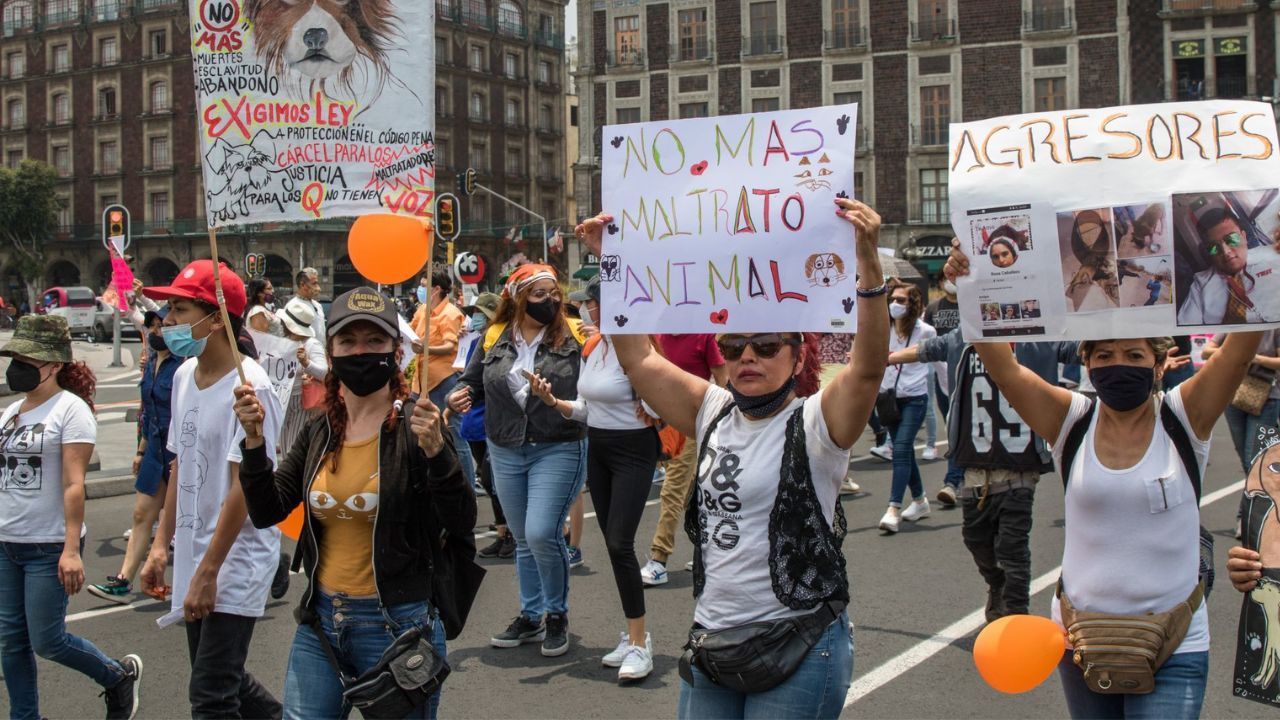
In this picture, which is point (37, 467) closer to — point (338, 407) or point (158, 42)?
point (338, 407)

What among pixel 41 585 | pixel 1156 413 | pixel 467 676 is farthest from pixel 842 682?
pixel 41 585

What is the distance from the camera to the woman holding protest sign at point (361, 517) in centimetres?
346

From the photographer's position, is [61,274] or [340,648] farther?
[61,274]

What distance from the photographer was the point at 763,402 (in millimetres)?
3230

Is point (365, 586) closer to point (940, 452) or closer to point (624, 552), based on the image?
point (624, 552)

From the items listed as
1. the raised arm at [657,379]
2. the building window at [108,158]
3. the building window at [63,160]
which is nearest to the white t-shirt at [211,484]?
the raised arm at [657,379]

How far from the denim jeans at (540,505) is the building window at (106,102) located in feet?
220

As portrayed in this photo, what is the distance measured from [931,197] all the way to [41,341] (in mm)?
43594

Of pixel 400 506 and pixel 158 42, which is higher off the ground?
pixel 158 42

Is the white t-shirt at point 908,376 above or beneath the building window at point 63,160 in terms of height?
beneath

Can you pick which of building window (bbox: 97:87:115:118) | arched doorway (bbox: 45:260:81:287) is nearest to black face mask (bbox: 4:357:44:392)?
building window (bbox: 97:87:115:118)

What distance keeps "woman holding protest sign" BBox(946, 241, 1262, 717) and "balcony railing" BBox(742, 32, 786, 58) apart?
4583 cm

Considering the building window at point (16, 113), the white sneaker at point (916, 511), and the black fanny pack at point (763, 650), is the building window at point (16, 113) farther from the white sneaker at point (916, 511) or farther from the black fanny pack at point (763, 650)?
the black fanny pack at point (763, 650)

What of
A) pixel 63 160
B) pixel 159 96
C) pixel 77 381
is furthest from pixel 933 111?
pixel 63 160
